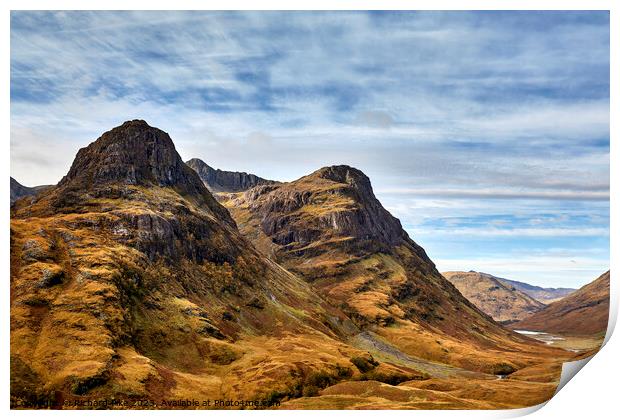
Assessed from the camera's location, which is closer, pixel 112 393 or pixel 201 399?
pixel 112 393

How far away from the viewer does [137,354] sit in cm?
19112
